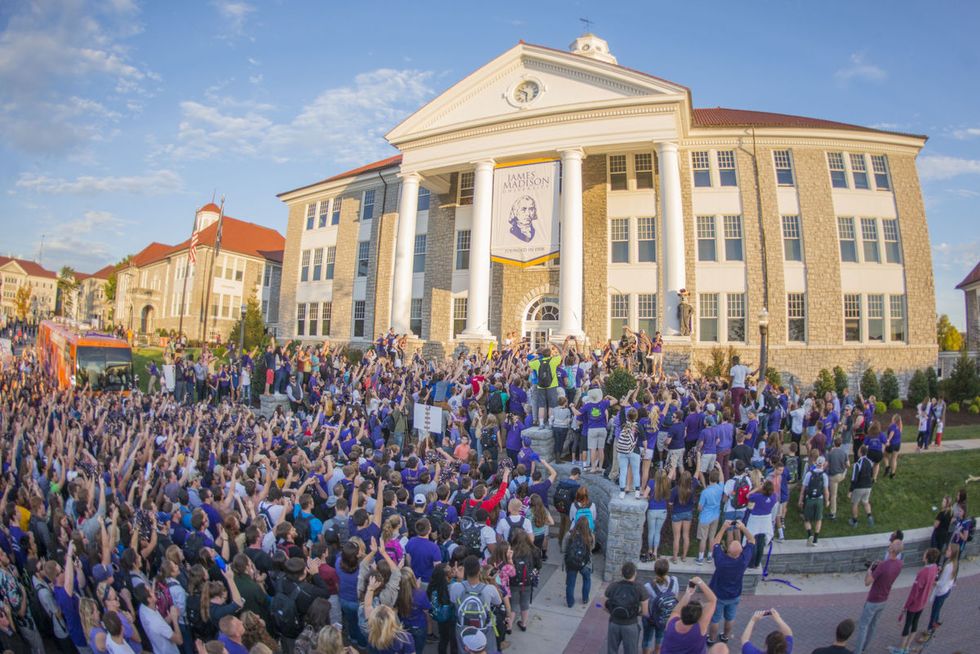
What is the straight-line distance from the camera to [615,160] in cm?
2847

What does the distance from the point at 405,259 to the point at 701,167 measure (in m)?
15.7

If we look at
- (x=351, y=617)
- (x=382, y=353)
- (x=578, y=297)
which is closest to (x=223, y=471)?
(x=351, y=617)

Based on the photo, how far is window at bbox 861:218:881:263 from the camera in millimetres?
27422

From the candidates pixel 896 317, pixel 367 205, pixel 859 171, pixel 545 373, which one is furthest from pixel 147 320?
pixel 896 317

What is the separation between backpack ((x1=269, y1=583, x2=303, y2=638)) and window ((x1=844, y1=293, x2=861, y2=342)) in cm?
2844

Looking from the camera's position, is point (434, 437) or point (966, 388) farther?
point (966, 388)

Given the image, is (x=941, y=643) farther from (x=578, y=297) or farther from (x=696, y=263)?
(x=696, y=263)

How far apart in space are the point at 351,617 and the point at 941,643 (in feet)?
25.3

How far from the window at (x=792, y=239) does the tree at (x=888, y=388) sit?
653 centimetres

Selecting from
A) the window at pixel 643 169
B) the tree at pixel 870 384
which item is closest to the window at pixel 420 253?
the window at pixel 643 169

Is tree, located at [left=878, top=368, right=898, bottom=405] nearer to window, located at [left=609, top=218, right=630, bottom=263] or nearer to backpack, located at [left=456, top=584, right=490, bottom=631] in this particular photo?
window, located at [left=609, top=218, right=630, bottom=263]

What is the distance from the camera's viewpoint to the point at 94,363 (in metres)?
24.8

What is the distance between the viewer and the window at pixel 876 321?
26922mm

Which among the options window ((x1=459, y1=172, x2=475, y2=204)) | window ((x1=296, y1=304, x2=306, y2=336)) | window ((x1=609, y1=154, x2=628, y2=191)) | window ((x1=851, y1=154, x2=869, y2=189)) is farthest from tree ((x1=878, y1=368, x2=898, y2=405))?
window ((x1=296, y1=304, x2=306, y2=336))
